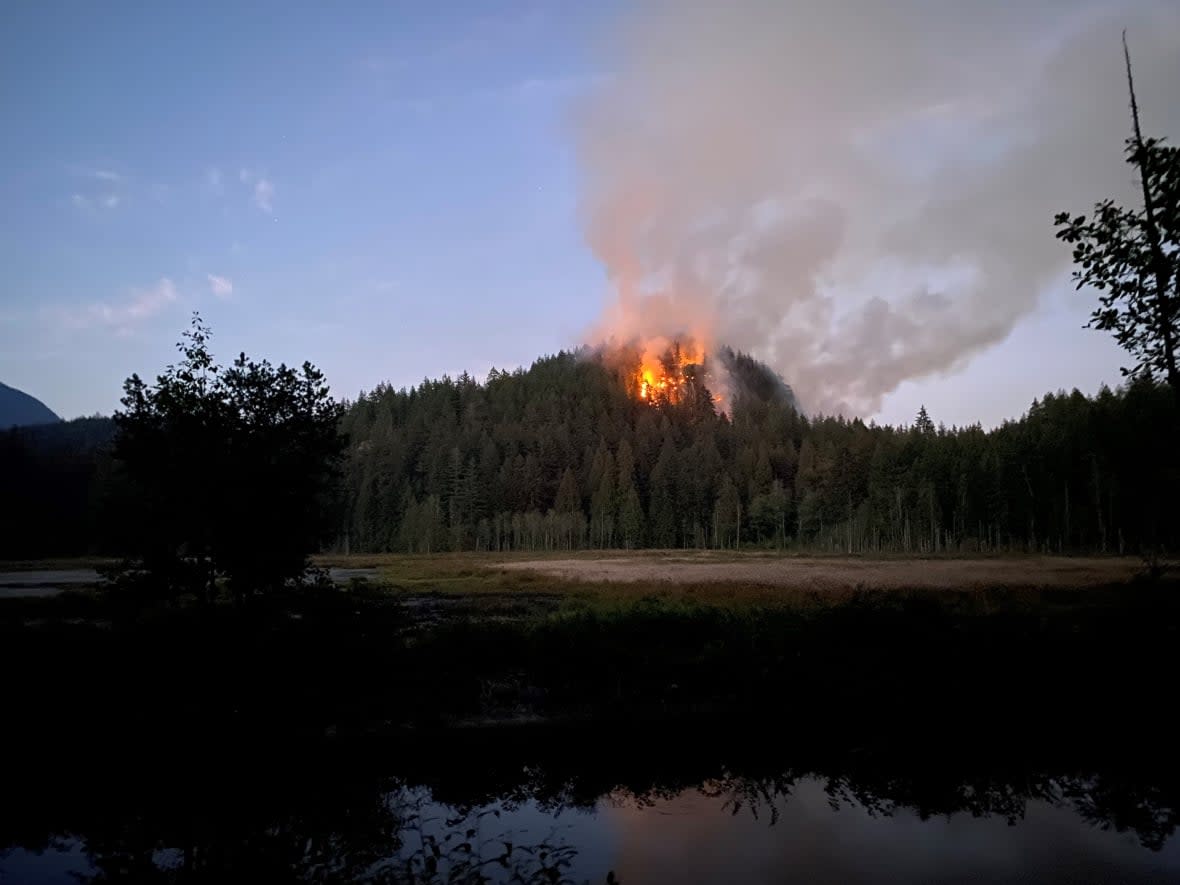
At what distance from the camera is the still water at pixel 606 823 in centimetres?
1035

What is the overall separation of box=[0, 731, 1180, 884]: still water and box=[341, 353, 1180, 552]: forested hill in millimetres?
55297

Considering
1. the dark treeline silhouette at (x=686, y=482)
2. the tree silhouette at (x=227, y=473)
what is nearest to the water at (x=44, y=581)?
the dark treeline silhouette at (x=686, y=482)

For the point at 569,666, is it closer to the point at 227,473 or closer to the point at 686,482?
the point at 227,473

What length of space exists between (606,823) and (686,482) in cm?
12309

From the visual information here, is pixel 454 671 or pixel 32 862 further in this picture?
pixel 454 671

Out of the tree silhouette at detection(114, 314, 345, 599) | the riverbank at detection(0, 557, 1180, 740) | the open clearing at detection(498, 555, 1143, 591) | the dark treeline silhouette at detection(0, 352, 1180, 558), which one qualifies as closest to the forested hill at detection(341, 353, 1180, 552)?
the dark treeline silhouette at detection(0, 352, 1180, 558)

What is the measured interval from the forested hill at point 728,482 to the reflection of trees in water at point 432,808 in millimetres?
55036

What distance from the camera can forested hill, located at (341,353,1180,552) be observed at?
8556 cm

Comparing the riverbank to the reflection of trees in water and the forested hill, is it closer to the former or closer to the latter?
the reflection of trees in water

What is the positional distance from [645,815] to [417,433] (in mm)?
153542

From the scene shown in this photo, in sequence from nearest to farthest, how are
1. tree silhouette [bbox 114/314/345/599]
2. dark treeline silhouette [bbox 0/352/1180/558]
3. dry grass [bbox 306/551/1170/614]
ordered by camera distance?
1. tree silhouette [bbox 114/314/345/599]
2. dry grass [bbox 306/551/1170/614]
3. dark treeline silhouette [bbox 0/352/1180/558]

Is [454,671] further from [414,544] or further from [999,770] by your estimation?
[414,544]

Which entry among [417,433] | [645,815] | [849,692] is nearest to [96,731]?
[645,815]

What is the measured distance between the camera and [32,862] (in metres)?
10.9
